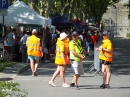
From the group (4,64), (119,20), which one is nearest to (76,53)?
(4,64)

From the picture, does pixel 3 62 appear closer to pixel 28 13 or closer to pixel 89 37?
pixel 28 13

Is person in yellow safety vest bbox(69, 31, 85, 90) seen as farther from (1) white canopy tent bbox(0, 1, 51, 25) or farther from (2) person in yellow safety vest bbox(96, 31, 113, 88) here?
(1) white canopy tent bbox(0, 1, 51, 25)

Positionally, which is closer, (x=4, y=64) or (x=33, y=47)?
(x=33, y=47)

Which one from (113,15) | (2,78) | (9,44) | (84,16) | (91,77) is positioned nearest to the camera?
(2,78)

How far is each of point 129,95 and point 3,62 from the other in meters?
10.5

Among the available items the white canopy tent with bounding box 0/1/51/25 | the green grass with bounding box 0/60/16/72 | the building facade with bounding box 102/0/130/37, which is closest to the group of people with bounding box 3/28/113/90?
the green grass with bounding box 0/60/16/72

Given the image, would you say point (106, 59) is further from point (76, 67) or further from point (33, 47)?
point (33, 47)

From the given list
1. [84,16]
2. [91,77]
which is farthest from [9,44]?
[84,16]

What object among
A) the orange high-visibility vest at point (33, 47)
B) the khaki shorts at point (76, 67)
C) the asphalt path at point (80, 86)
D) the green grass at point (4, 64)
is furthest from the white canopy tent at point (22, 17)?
the khaki shorts at point (76, 67)

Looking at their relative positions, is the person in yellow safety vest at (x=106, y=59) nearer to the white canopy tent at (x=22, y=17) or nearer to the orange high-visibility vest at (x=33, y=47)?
the orange high-visibility vest at (x=33, y=47)

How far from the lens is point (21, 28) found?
29.5 m

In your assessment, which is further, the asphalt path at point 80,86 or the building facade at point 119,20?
the building facade at point 119,20

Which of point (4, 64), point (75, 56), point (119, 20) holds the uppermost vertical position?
point (75, 56)

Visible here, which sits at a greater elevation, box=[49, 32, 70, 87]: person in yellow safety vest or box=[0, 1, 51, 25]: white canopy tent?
box=[0, 1, 51, 25]: white canopy tent
